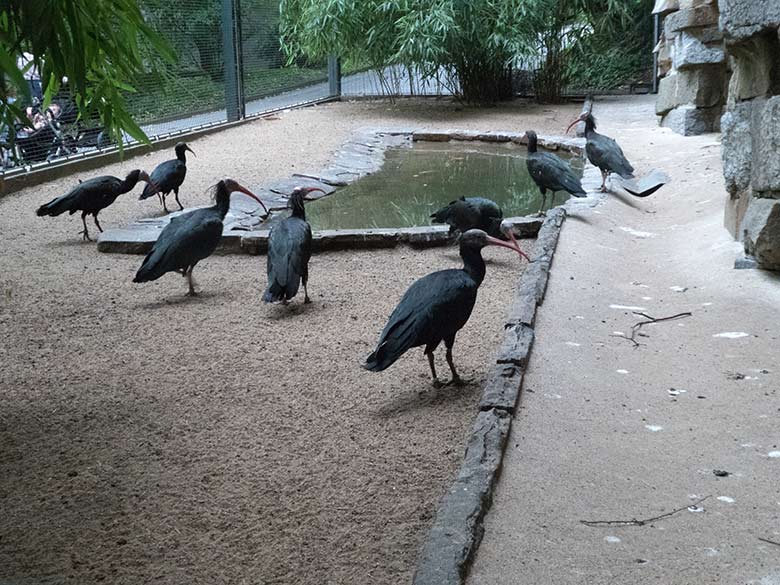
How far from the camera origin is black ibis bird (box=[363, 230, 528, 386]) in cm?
372

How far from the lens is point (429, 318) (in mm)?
3771

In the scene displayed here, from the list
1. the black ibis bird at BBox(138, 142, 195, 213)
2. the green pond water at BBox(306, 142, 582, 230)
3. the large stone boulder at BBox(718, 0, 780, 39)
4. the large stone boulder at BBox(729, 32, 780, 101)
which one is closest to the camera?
the large stone boulder at BBox(718, 0, 780, 39)

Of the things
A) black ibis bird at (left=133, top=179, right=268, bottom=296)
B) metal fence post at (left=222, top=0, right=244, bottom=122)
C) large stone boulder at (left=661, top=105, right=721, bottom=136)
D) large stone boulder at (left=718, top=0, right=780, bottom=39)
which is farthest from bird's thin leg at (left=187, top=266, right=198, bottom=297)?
metal fence post at (left=222, top=0, right=244, bottom=122)

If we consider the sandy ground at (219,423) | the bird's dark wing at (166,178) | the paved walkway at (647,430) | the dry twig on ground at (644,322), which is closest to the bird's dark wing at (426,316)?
the sandy ground at (219,423)

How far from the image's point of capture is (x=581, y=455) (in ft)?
10.4

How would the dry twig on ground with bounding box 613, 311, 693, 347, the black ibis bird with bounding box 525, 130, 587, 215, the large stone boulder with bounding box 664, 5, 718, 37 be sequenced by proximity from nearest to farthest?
the dry twig on ground with bounding box 613, 311, 693, 347 → the black ibis bird with bounding box 525, 130, 587, 215 → the large stone boulder with bounding box 664, 5, 718, 37

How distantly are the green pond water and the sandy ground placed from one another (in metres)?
1.80

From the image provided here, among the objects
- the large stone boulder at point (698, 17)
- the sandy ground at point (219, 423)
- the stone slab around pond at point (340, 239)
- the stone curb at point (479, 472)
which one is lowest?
the sandy ground at point (219, 423)

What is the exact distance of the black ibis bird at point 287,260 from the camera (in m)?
→ 5.00

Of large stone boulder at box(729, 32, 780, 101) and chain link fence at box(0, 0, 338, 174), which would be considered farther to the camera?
chain link fence at box(0, 0, 338, 174)

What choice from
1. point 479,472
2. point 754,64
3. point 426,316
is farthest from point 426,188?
point 479,472

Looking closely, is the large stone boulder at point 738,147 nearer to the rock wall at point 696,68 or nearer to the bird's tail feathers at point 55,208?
the bird's tail feathers at point 55,208

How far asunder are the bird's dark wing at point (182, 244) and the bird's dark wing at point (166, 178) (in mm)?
2278

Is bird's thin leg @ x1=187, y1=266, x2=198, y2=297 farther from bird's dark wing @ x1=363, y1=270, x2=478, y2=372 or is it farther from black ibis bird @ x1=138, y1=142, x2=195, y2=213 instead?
black ibis bird @ x1=138, y1=142, x2=195, y2=213
